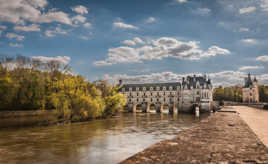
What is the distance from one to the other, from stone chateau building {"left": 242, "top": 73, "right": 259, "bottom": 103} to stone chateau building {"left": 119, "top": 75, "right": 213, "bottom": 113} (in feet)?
62.9

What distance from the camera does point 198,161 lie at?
11.4 ft

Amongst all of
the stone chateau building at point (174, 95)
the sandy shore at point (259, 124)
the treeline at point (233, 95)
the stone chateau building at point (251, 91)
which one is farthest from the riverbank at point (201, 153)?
the treeline at point (233, 95)

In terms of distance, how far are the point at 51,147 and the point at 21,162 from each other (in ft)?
12.9

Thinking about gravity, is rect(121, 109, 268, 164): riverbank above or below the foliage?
above

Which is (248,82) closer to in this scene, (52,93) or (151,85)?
(151,85)

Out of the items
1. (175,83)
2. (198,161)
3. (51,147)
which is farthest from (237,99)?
(198,161)

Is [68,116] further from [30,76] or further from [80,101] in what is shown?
[30,76]

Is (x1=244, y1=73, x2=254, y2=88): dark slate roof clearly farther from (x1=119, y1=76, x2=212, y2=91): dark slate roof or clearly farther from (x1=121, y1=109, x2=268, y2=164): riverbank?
(x1=121, y1=109, x2=268, y2=164): riverbank

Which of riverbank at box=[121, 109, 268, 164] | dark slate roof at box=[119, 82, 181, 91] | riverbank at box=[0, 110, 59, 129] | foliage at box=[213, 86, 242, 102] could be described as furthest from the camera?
foliage at box=[213, 86, 242, 102]

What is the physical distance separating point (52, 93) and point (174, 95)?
54.4m

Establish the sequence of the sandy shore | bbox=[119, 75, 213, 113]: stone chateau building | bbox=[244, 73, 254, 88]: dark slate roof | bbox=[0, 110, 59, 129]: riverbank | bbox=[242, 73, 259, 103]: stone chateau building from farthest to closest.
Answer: bbox=[244, 73, 254, 88]: dark slate roof
bbox=[242, 73, 259, 103]: stone chateau building
bbox=[119, 75, 213, 113]: stone chateau building
bbox=[0, 110, 59, 129]: riverbank
the sandy shore

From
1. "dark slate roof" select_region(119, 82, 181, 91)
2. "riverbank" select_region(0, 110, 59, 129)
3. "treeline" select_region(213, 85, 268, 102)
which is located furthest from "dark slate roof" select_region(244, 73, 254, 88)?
"riverbank" select_region(0, 110, 59, 129)

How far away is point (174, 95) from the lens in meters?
80.7

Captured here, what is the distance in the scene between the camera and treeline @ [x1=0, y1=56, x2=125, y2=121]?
3497 centimetres
